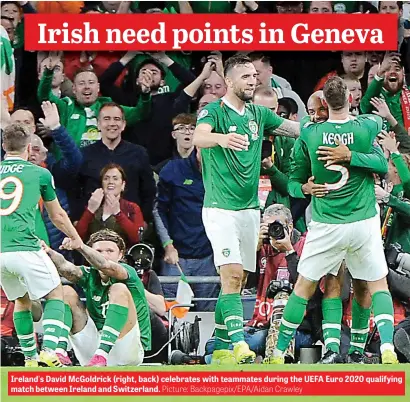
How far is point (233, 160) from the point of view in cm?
839

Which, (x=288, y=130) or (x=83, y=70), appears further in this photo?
(x=83, y=70)

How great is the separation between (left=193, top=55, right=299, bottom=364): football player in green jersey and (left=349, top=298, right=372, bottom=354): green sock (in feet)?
2.53

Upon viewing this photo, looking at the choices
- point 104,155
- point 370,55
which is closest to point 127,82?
point 104,155

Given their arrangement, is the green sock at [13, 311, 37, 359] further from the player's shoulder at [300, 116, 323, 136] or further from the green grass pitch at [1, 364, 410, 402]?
the player's shoulder at [300, 116, 323, 136]

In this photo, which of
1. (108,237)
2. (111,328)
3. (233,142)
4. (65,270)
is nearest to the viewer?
(233,142)

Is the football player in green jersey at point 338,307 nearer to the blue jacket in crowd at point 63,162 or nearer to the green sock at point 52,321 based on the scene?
the blue jacket in crowd at point 63,162

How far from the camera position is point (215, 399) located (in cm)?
816

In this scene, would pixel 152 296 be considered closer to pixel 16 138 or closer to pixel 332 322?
pixel 332 322

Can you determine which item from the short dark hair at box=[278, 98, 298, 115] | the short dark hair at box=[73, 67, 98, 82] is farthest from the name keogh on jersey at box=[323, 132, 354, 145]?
the short dark hair at box=[73, 67, 98, 82]

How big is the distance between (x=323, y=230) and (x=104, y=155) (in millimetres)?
1786

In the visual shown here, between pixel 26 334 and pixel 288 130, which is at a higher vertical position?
pixel 288 130

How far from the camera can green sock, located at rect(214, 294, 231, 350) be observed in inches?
334

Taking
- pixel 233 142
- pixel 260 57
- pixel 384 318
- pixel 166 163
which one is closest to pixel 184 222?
pixel 166 163

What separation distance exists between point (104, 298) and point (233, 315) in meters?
0.98
